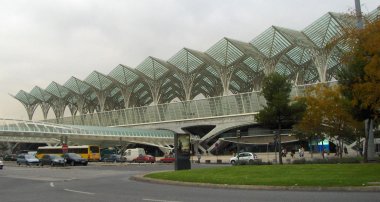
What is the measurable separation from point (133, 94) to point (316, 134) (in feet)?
278

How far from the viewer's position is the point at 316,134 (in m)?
53.1

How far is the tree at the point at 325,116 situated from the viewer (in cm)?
4747

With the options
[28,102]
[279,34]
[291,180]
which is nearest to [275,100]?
[291,180]

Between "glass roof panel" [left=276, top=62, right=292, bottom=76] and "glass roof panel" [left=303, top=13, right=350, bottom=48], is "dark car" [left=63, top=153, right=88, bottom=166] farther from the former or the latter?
"glass roof panel" [left=276, top=62, right=292, bottom=76]

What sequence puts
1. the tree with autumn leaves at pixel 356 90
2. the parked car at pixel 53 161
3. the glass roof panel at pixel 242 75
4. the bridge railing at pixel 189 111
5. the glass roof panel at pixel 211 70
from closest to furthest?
the tree with autumn leaves at pixel 356 90 → the parked car at pixel 53 161 → the bridge railing at pixel 189 111 → the glass roof panel at pixel 211 70 → the glass roof panel at pixel 242 75

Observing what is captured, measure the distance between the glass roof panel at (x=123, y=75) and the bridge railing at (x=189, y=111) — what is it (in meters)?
7.56

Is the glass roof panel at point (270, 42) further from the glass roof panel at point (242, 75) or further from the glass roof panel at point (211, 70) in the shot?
the glass roof panel at point (242, 75)

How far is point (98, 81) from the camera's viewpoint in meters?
126

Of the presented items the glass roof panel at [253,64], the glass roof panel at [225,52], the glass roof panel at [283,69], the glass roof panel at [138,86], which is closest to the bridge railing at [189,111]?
the glass roof panel at [225,52]

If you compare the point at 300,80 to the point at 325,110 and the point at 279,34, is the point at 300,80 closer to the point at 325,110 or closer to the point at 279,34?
the point at 279,34

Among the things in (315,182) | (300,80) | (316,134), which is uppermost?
(300,80)

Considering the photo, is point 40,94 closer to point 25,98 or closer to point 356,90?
point 25,98

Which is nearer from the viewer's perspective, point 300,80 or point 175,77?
point 300,80

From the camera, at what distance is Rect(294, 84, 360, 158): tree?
47469mm
